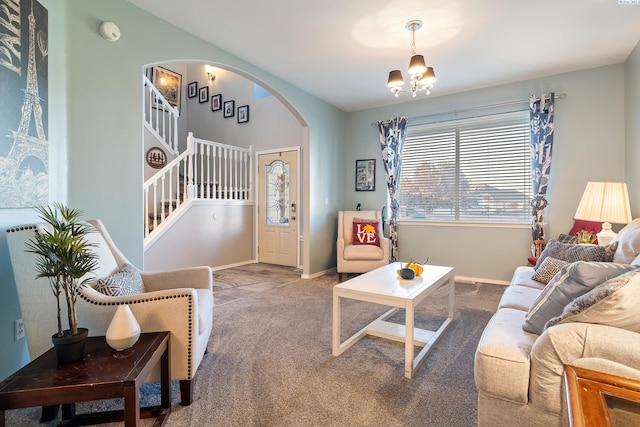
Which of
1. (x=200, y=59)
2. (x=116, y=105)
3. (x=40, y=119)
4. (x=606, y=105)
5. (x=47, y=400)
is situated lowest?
(x=47, y=400)

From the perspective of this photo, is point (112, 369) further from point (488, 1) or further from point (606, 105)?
point (606, 105)

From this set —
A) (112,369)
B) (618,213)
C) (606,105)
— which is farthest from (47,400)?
(606,105)

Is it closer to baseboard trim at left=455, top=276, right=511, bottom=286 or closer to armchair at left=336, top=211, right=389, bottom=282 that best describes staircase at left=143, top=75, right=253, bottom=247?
armchair at left=336, top=211, right=389, bottom=282

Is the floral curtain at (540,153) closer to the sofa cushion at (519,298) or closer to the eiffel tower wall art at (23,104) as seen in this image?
the sofa cushion at (519,298)

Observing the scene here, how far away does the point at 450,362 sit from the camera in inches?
85.1

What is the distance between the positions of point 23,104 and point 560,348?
2.85 meters

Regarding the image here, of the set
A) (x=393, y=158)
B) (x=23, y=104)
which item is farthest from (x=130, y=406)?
(x=393, y=158)

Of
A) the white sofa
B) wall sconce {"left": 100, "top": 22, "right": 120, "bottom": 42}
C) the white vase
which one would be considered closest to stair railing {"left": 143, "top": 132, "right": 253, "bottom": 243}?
wall sconce {"left": 100, "top": 22, "right": 120, "bottom": 42}

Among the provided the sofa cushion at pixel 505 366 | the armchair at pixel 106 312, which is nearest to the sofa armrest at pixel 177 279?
the armchair at pixel 106 312

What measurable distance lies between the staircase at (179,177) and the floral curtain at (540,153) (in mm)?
4435

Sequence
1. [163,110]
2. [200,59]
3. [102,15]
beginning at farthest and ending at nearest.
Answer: [163,110] → [200,59] → [102,15]

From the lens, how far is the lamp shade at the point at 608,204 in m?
2.91

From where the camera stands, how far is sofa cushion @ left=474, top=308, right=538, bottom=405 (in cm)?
129

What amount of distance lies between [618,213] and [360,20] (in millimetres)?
2880
